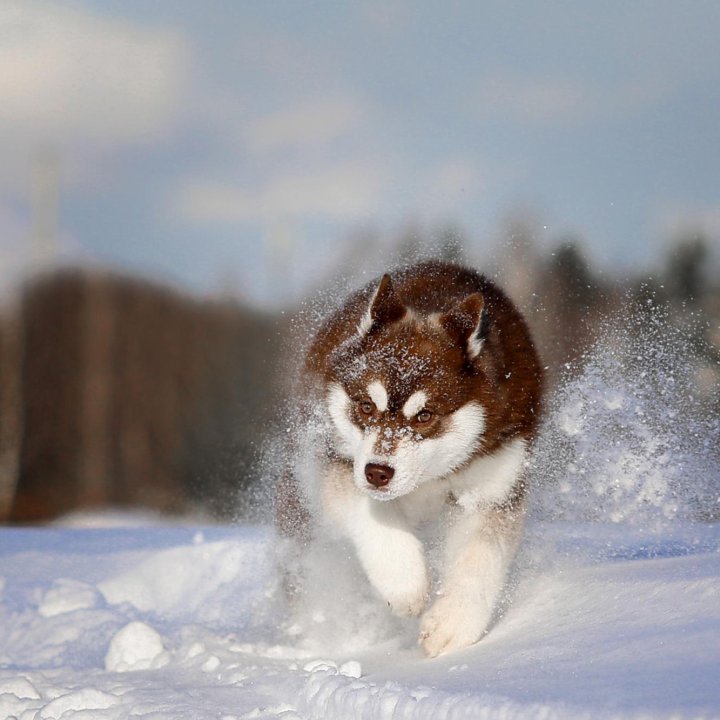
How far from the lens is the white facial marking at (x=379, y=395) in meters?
5.12

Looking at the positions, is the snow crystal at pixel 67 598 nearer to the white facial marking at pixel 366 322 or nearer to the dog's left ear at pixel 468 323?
the white facial marking at pixel 366 322

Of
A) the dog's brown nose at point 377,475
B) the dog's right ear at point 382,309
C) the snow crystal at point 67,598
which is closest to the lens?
the dog's brown nose at point 377,475

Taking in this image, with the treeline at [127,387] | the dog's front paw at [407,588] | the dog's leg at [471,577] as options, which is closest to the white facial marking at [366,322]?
the dog's leg at [471,577]

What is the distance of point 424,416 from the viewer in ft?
16.9

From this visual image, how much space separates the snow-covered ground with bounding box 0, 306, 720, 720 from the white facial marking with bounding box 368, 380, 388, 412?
101 centimetres

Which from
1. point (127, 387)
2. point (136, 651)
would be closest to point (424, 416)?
point (136, 651)

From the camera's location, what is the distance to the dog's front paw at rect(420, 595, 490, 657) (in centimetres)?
484

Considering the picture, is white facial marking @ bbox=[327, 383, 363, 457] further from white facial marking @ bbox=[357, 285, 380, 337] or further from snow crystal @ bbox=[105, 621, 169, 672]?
snow crystal @ bbox=[105, 621, 169, 672]

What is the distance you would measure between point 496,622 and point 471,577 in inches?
10.0

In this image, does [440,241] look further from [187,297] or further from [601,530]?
[187,297]

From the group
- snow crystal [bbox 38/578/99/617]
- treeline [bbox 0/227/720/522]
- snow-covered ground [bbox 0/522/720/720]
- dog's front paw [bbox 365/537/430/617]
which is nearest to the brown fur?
dog's front paw [bbox 365/537/430/617]

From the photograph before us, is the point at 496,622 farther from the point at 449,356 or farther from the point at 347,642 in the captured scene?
the point at 449,356

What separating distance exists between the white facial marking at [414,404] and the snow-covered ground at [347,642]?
1.07 meters

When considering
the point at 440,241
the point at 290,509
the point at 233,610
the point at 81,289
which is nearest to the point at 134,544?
the point at 233,610
